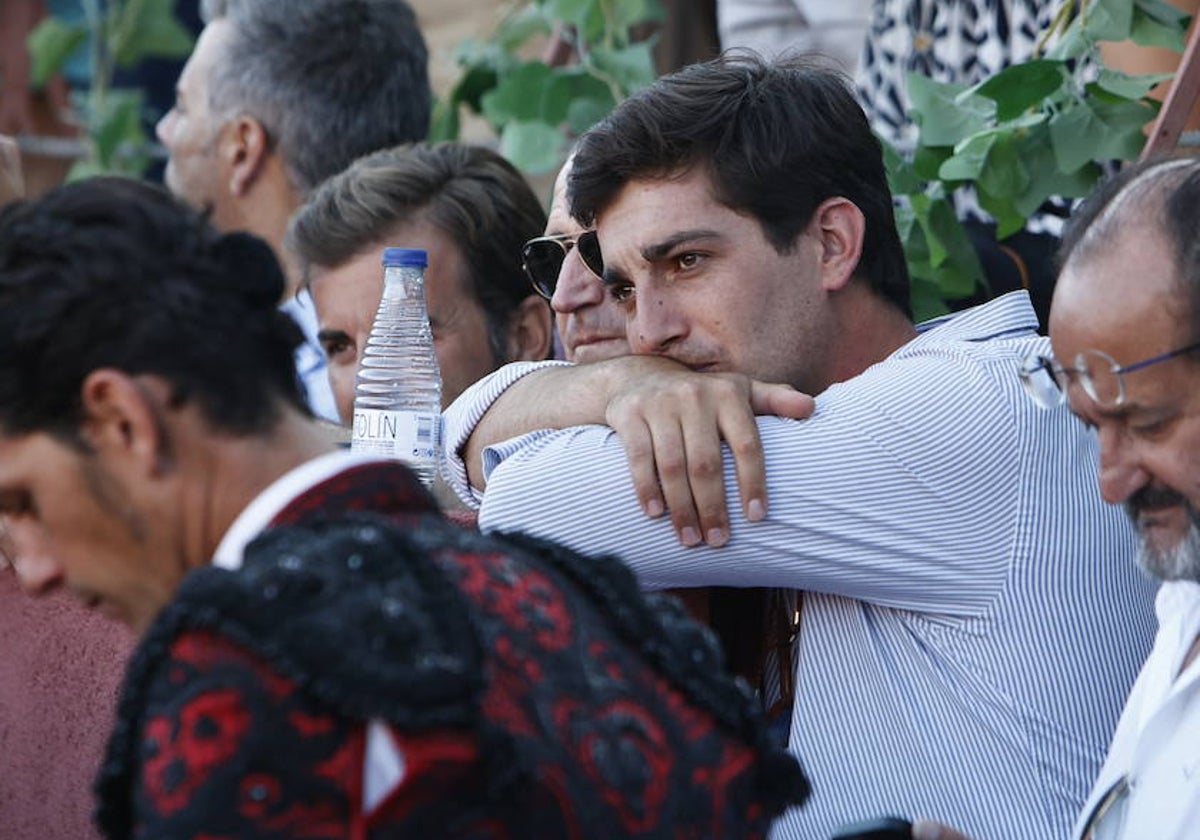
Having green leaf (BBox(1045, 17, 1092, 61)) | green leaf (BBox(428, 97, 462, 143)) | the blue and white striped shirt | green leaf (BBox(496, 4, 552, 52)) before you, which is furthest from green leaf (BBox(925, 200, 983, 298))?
green leaf (BBox(428, 97, 462, 143))

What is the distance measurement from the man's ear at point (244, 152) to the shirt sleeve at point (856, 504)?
105 inches

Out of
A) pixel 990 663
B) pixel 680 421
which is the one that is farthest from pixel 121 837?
pixel 990 663

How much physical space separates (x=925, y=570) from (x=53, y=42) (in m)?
5.28

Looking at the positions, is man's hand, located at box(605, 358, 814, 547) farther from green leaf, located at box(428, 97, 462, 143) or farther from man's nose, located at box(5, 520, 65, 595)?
green leaf, located at box(428, 97, 462, 143)

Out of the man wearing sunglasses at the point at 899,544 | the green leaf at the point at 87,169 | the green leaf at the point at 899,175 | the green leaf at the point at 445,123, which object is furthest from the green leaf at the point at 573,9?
the green leaf at the point at 87,169

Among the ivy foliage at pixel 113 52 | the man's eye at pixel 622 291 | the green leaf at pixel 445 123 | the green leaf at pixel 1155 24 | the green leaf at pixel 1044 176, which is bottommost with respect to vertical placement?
the ivy foliage at pixel 113 52

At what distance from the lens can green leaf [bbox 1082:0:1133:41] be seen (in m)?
3.61

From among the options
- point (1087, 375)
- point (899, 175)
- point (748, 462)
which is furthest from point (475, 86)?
point (1087, 375)

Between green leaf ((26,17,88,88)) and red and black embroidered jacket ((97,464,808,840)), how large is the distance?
18.3 ft

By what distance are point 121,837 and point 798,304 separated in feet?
5.13

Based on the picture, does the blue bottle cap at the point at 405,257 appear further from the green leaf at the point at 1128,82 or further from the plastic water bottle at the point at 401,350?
the green leaf at the point at 1128,82

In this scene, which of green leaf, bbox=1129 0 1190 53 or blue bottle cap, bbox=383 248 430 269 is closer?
blue bottle cap, bbox=383 248 430 269

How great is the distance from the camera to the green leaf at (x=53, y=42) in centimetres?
687

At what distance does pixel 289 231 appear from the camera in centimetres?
405
